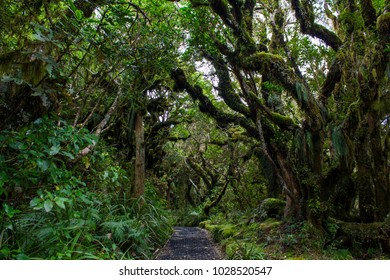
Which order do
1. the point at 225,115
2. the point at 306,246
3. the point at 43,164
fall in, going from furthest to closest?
the point at 225,115, the point at 306,246, the point at 43,164

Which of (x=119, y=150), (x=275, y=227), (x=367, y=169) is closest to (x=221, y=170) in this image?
(x=119, y=150)

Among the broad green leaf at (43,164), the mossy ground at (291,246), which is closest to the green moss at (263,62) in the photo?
the mossy ground at (291,246)

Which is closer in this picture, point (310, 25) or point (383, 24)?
point (383, 24)

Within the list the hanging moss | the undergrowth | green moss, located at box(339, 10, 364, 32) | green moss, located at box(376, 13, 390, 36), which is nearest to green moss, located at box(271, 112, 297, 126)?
the hanging moss

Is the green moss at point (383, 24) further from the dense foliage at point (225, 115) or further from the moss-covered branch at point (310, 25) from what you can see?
the moss-covered branch at point (310, 25)

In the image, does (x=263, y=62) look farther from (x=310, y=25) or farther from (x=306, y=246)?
(x=306, y=246)

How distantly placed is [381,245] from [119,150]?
292 inches

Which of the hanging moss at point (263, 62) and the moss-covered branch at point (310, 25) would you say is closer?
the hanging moss at point (263, 62)

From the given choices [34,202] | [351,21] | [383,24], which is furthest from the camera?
[351,21]

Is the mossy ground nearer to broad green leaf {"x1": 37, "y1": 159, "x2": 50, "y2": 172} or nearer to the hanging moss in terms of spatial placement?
the hanging moss

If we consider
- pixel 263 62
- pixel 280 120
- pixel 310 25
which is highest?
pixel 310 25

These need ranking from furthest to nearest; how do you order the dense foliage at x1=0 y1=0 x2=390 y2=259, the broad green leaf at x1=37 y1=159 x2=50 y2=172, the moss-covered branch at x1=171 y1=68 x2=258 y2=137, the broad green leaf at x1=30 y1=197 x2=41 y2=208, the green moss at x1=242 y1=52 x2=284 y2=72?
the moss-covered branch at x1=171 y1=68 x2=258 y2=137, the green moss at x1=242 y1=52 x2=284 y2=72, the dense foliage at x1=0 y1=0 x2=390 y2=259, the broad green leaf at x1=37 y1=159 x2=50 y2=172, the broad green leaf at x1=30 y1=197 x2=41 y2=208

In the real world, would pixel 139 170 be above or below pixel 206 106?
below

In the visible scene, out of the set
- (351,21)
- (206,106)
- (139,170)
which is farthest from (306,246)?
(351,21)
